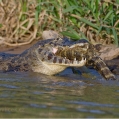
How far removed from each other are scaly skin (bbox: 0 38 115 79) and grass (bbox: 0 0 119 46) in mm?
1129

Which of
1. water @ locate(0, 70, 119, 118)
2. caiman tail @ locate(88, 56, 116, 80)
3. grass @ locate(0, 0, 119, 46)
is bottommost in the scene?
water @ locate(0, 70, 119, 118)

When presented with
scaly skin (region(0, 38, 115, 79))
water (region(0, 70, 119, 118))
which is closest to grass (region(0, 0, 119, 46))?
scaly skin (region(0, 38, 115, 79))

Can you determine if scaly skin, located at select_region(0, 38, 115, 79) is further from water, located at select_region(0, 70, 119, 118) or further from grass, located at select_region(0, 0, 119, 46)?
grass, located at select_region(0, 0, 119, 46)

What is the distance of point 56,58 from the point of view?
17.8ft

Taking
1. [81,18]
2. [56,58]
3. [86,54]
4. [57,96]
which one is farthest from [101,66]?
[81,18]

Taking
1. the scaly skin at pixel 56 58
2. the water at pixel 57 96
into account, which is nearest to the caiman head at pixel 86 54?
the scaly skin at pixel 56 58

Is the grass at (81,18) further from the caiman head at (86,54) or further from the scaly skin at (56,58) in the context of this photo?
the caiman head at (86,54)

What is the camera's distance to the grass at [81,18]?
6844mm

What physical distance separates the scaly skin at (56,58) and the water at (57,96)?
107 mm

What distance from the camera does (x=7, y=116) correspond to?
10.9 feet

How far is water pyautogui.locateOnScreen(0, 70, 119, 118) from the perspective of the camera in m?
3.49

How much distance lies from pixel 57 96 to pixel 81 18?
282 cm

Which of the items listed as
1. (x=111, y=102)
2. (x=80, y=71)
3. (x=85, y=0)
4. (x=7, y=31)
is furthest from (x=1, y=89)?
(x=7, y=31)

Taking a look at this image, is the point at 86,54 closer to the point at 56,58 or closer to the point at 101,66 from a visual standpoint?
the point at 101,66
